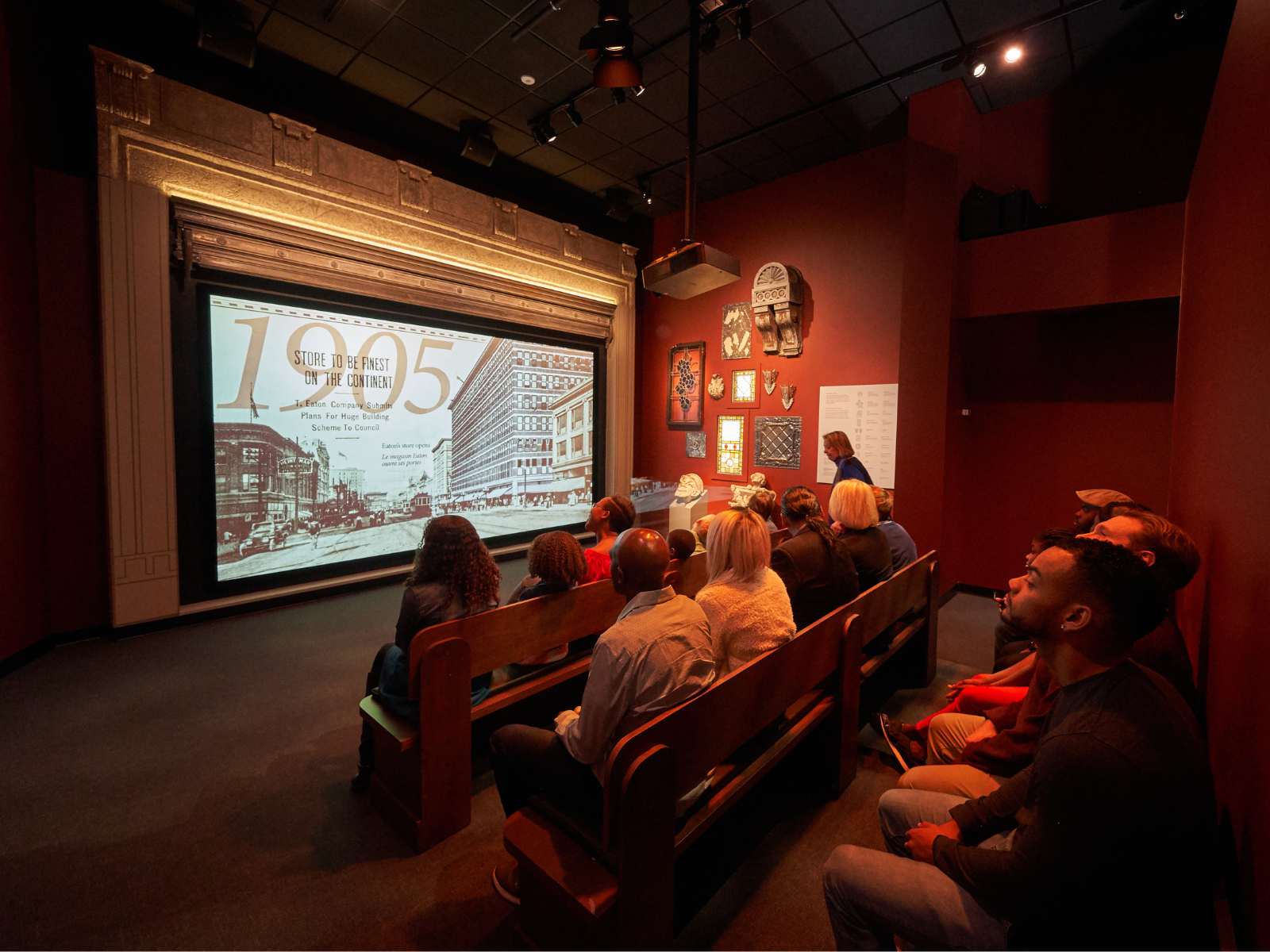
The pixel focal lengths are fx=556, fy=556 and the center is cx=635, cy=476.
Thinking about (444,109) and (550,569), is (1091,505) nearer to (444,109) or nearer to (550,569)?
(550,569)

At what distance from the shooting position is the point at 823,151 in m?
5.24

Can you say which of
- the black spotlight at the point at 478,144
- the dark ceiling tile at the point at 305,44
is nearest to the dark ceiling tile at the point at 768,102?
the black spotlight at the point at 478,144

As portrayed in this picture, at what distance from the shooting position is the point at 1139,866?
0.93 m

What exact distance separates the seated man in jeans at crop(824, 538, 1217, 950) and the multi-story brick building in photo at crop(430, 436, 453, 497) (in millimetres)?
4720

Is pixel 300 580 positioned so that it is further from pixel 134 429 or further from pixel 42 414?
pixel 42 414

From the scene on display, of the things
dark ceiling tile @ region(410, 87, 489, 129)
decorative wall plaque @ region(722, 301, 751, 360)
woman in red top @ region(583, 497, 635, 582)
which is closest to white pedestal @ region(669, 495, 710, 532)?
decorative wall plaque @ region(722, 301, 751, 360)

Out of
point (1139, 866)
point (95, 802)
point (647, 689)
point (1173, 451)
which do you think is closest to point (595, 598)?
point (647, 689)

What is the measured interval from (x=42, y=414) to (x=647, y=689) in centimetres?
433

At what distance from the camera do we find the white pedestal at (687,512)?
5832 millimetres

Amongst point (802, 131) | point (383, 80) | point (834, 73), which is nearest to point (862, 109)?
point (802, 131)

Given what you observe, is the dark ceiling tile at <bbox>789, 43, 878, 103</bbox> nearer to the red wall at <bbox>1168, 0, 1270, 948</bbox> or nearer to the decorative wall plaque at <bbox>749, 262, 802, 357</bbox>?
the decorative wall plaque at <bbox>749, 262, 802, 357</bbox>

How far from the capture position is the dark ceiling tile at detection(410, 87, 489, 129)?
4.49 metres

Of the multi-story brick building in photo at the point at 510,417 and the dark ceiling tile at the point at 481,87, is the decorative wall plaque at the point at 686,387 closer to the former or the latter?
the multi-story brick building in photo at the point at 510,417

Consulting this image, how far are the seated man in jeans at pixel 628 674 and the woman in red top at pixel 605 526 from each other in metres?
1.06
